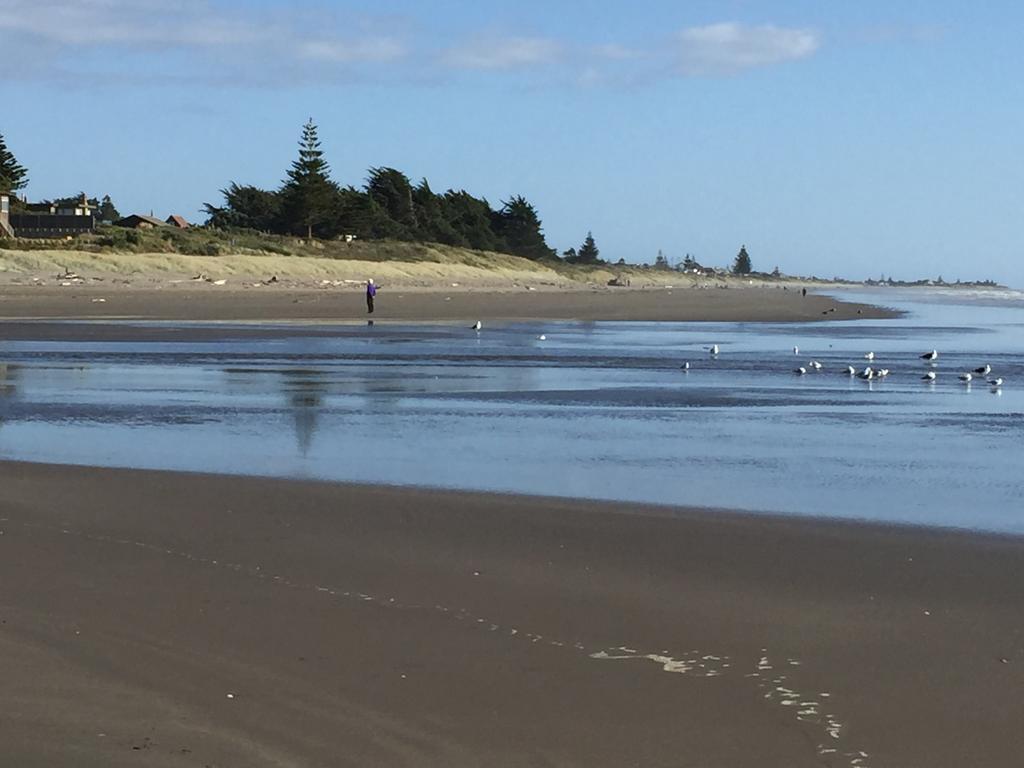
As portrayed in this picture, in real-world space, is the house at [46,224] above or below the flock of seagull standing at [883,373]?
above

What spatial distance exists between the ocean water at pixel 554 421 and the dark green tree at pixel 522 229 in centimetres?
8034

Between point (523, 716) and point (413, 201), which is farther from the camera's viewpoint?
point (413, 201)

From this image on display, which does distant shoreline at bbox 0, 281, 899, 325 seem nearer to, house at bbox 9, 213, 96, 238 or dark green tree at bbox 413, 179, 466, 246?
house at bbox 9, 213, 96, 238

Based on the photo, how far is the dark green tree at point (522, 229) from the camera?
10569 centimetres

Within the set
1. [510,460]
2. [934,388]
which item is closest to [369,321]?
[934,388]

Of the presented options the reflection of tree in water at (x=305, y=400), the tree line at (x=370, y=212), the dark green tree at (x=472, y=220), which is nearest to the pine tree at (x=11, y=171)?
the tree line at (x=370, y=212)

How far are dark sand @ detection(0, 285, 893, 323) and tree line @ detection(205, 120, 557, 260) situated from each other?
25349mm

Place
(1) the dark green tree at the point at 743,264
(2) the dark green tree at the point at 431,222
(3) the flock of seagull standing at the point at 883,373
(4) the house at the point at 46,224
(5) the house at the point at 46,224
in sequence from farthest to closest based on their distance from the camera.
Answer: (1) the dark green tree at the point at 743,264, (2) the dark green tree at the point at 431,222, (4) the house at the point at 46,224, (5) the house at the point at 46,224, (3) the flock of seagull standing at the point at 883,373

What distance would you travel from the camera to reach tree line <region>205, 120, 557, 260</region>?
7956 centimetres

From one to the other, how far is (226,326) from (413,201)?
2589 inches

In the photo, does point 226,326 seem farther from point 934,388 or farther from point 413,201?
point 413,201

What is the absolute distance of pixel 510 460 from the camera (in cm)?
1091

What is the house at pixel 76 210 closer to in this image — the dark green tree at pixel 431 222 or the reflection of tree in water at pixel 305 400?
the dark green tree at pixel 431 222

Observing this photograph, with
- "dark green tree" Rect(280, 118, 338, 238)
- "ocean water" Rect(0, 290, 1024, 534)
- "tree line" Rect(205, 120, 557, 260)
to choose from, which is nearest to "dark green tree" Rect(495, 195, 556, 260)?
"tree line" Rect(205, 120, 557, 260)
